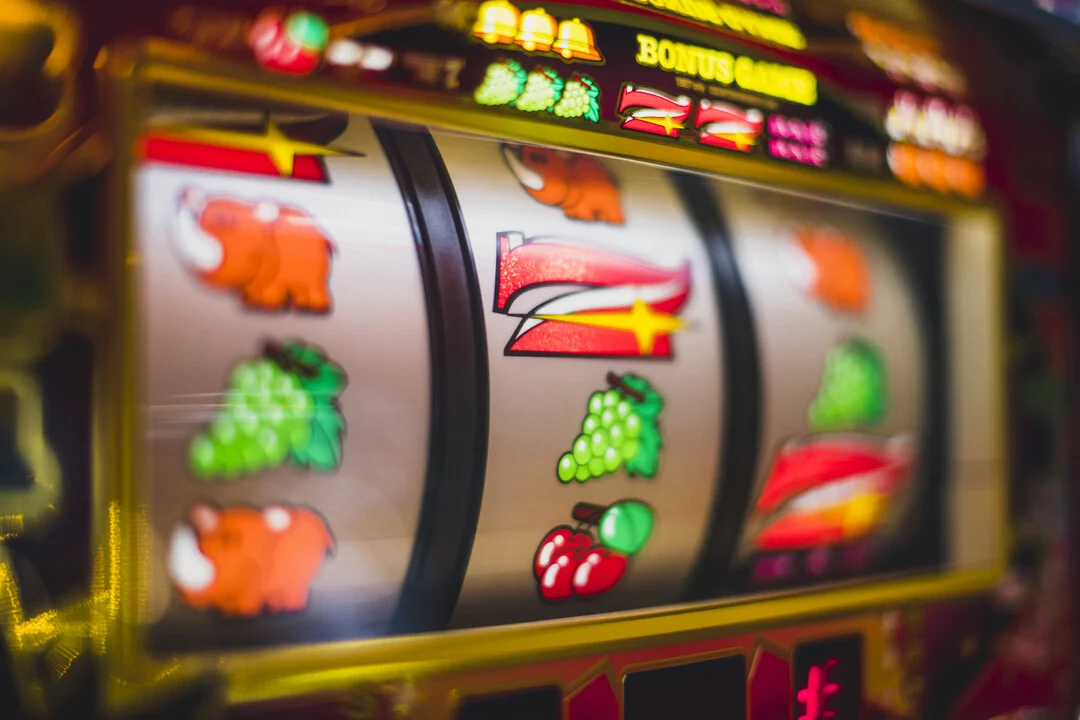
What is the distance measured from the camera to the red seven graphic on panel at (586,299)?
55.4 inches

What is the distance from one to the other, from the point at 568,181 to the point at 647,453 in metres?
0.57

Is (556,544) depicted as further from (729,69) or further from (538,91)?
(729,69)

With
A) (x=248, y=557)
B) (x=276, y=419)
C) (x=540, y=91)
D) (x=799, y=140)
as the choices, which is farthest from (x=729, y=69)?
(x=248, y=557)

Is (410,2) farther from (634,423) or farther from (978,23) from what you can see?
(978,23)

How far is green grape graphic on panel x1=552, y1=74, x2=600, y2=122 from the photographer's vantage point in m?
1.41

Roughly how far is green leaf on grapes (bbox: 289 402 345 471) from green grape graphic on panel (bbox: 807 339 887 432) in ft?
3.62

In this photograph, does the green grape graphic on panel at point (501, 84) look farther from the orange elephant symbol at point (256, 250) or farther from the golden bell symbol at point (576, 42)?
the orange elephant symbol at point (256, 250)

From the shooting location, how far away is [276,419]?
121 centimetres

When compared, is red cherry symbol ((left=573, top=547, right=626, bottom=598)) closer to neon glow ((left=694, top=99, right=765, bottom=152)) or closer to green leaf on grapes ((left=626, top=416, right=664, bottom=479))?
green leaf on grapes ((left=626, top=416, right=664, bottom=479))

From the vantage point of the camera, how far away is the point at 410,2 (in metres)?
1.31

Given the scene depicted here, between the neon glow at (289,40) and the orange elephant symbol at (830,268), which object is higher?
the neon glow at (289,40)

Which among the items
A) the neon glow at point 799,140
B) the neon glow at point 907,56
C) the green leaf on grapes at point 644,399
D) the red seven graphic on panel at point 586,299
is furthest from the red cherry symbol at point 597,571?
the neon glow at point 907,56

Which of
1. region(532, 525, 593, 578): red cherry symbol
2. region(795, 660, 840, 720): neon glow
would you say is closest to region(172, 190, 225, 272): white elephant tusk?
region(532, 525, 593, 578): red cherry symbol

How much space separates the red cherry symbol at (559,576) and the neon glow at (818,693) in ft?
1.93
